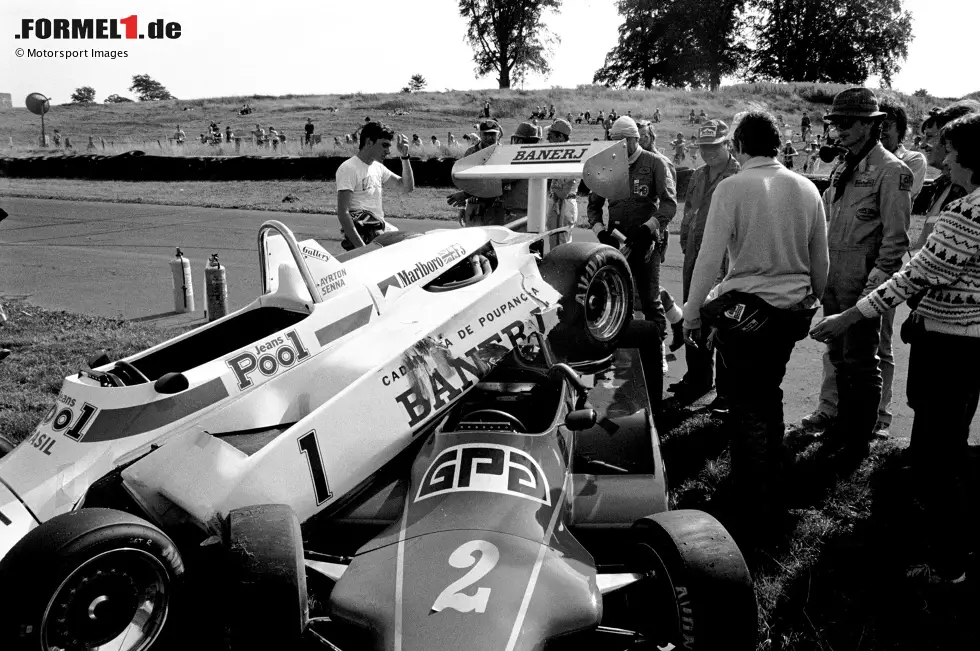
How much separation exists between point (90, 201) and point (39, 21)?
5789 millimetres

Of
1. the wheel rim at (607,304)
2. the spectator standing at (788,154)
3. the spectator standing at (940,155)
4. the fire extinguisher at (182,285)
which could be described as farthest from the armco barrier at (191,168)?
the spectator standing at (940,155)

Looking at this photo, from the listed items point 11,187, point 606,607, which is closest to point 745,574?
point 606,607

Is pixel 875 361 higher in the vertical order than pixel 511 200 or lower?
lower

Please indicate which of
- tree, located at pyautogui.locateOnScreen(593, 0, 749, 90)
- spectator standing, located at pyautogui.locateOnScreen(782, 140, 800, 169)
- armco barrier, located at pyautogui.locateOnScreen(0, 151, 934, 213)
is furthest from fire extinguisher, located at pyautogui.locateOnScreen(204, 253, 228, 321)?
tree, located at pyautogui.locateOnScreen(593, 0, 749, 90)

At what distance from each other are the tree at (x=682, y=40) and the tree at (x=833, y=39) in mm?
2466

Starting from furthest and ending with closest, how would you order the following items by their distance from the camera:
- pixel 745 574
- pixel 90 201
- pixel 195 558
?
pixel 90 201 < pixel 195 558 < pixel 745 574

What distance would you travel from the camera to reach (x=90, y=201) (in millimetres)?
20875

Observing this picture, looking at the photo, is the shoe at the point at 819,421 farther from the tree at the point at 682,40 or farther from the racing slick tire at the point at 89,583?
the tree at the point at 682,40

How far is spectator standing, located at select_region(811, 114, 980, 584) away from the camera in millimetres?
3324

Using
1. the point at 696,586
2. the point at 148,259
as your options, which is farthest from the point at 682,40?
the point at 696,586

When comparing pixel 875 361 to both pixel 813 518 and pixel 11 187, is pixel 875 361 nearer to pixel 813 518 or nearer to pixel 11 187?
pixel 813 518

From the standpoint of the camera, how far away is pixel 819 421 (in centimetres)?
516

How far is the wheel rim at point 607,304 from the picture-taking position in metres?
5.28

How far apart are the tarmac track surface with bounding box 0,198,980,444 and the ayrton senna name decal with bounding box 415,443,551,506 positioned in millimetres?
2909
